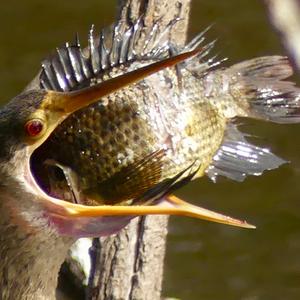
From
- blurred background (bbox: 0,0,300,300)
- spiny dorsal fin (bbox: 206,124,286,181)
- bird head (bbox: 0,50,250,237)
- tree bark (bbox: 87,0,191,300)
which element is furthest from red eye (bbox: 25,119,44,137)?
blurred background (bbox: 0,0,300,300)

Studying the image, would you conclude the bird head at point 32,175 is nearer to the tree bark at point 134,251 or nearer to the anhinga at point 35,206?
the anhinga at point 35,206

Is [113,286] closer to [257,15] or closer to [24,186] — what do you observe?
[24,186]

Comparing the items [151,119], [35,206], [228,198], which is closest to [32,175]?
[35,206]

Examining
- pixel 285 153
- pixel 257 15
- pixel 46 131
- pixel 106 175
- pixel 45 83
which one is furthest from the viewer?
pixel 257 15

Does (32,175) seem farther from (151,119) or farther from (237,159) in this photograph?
(237,159)

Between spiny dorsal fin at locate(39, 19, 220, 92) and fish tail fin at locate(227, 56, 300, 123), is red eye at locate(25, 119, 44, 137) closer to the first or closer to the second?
spiny dorsal fin at locate(39, 19, 220, 92)

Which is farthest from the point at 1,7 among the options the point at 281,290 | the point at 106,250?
the point at 106,250
